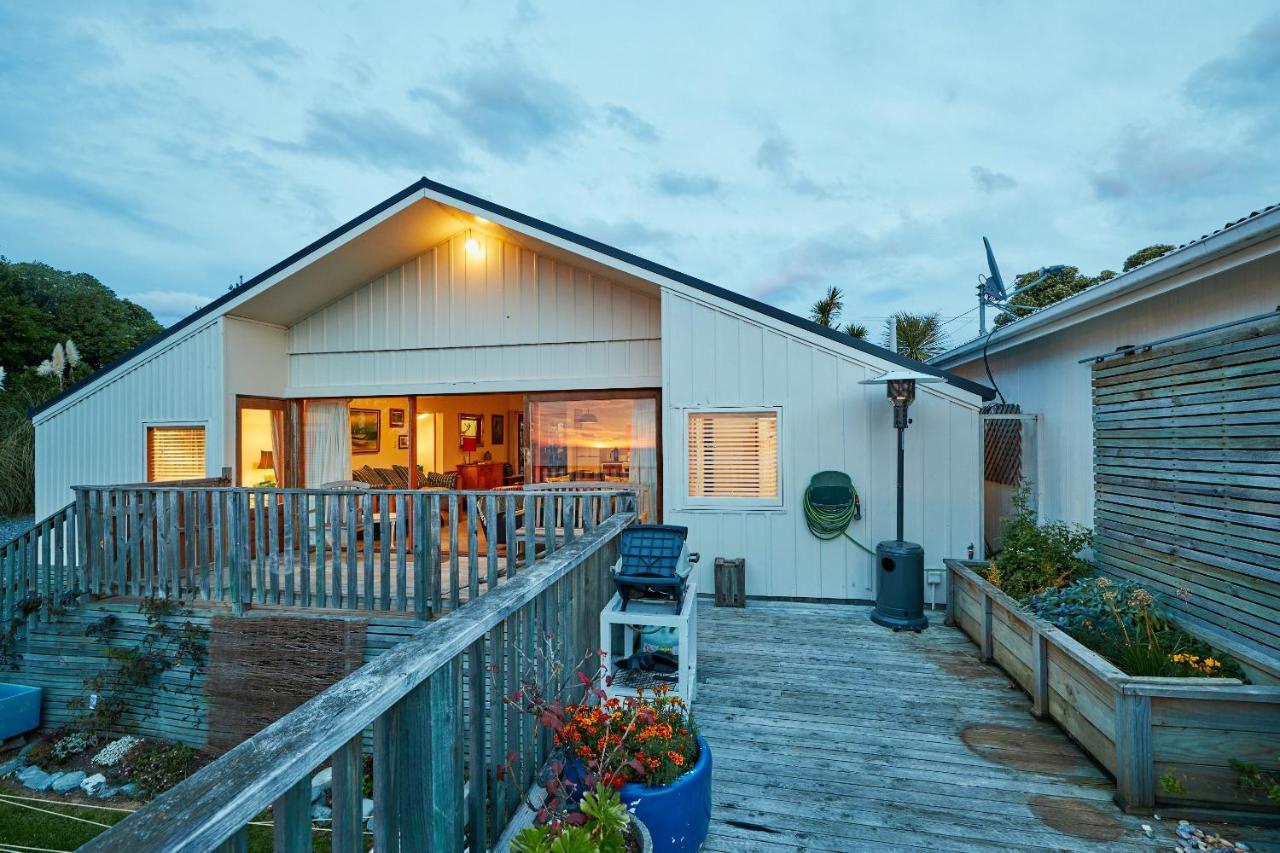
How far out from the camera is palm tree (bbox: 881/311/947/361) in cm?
1669

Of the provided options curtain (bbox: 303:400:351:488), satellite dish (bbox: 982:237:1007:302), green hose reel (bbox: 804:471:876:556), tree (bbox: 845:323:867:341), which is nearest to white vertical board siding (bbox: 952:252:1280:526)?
satellite dish (bbox: 982:237:1007:302)

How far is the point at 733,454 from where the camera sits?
574cm

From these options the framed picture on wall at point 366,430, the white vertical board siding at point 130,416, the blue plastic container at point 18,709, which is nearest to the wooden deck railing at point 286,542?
the blue plastic container at point 18,709

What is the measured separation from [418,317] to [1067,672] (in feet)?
23.1

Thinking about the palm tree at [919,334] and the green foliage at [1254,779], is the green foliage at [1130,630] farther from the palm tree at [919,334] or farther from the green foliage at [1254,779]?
the palm tree at [919,334]

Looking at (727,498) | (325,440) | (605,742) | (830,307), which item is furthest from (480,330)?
(830,307)

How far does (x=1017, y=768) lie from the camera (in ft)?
8.84

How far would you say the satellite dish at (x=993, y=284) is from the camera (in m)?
7.32

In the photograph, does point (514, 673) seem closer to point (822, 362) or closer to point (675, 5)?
point (822, 362)

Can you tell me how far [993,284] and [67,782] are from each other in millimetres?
10804

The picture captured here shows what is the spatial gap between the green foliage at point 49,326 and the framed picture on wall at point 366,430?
903 cm

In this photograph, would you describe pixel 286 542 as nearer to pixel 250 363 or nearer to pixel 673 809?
pixel 250 363

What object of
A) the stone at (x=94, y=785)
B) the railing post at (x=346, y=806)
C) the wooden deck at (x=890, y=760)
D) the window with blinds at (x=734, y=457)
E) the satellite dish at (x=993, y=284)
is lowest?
the stone at (x=94, y=785)

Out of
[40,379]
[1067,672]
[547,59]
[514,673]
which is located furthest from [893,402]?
[40,379]
